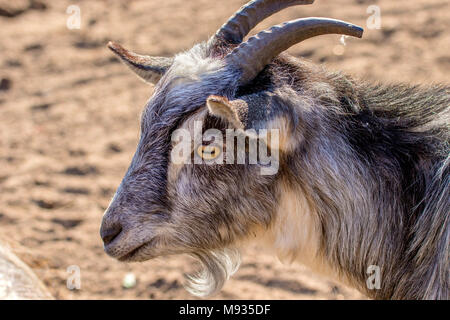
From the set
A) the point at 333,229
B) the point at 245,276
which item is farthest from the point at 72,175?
the point at 333,229

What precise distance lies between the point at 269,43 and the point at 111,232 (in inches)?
42.8

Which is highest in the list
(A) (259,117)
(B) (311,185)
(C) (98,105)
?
(C) (98,105)

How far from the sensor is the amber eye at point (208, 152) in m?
2.62

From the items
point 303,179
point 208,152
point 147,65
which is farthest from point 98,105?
point 303,179

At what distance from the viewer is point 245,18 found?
9.85 feet

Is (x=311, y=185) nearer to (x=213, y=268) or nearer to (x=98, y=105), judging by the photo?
(x=213, y=268)

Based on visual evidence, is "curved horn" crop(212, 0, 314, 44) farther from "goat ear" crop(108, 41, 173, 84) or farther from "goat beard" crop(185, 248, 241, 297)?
"goat beard" crop(185, 248, 241, 297)

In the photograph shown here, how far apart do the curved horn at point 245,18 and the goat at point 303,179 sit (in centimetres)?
15

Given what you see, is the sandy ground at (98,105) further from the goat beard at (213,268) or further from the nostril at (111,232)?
the nostril at (111,232)

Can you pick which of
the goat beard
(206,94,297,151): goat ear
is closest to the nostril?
the goat beard

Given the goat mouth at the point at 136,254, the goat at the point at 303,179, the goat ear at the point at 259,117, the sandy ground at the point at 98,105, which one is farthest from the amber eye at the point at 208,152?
the sandy ground at the point at 98,105

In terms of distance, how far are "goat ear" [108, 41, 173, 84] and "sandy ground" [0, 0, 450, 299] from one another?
5.00ft

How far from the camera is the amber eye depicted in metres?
2.62

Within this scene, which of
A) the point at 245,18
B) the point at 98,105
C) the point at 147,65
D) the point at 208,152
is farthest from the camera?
the point at 98,105
